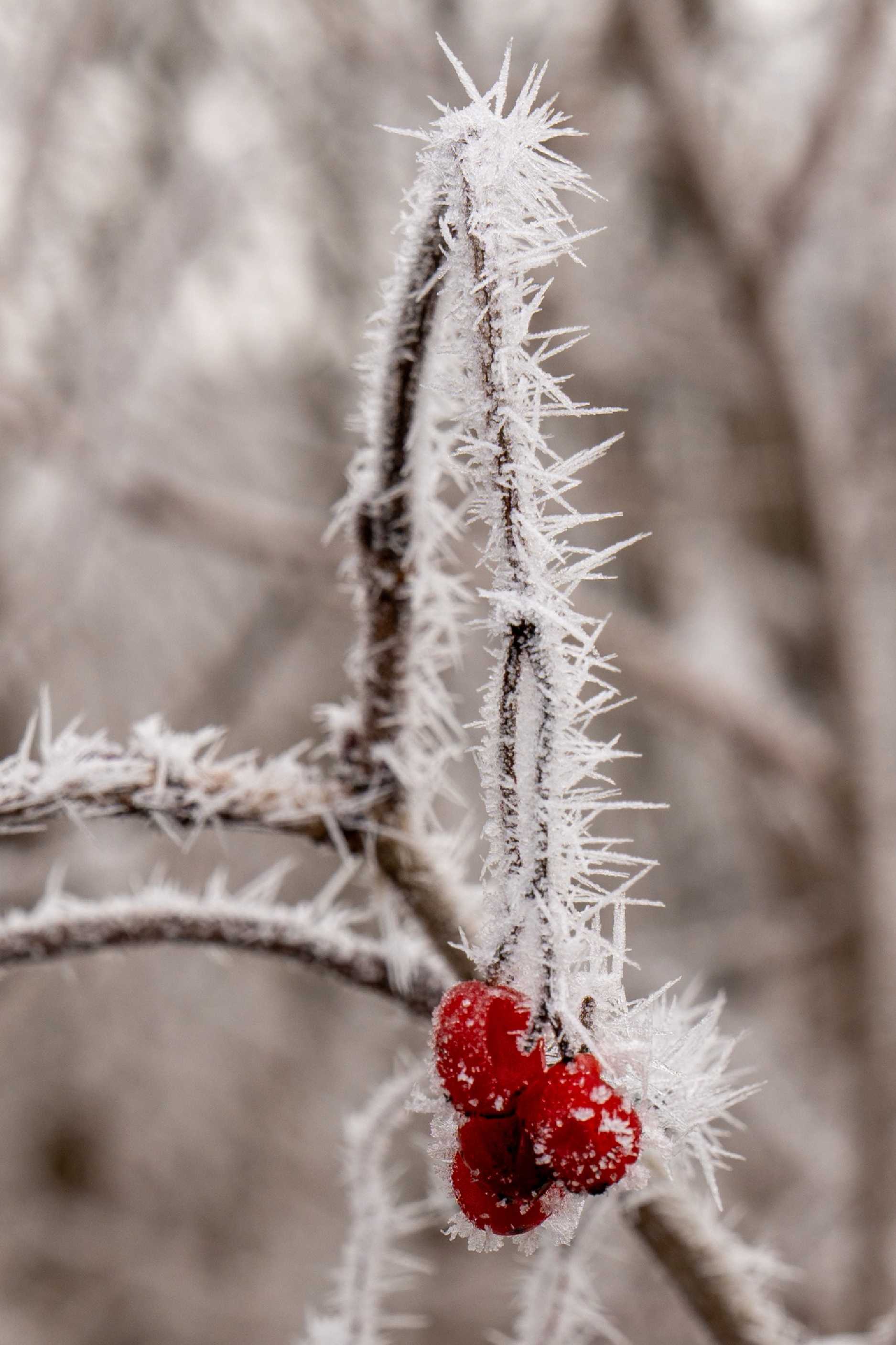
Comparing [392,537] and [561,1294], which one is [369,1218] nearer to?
[561,1294]

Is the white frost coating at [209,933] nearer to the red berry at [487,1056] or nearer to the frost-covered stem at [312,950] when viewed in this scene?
the frost-covered stem at [312,950]

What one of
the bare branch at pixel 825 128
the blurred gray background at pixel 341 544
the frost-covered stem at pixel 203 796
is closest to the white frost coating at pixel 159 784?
the frost-covered stem at pixel 203 796

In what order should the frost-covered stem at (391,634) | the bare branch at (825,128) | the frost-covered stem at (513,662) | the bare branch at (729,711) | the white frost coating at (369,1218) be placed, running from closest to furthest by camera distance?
1. the frost-covered stem at (513,662)
2. the frost-covered stem at (391,634)
3. the white frost coating at (369,1218)
4. the bare branch at (825,128)
5. the bare branch at (729,711)

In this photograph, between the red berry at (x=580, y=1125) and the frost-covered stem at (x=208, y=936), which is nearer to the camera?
the red berry at (x=580, y=1125)

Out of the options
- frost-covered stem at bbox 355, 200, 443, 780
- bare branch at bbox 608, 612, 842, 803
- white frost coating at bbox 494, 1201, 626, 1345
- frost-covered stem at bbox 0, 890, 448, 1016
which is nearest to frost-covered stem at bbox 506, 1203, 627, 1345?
white frost coating at bbox 494, 1201, 626, 1345

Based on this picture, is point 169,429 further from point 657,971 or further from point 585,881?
point 585,881

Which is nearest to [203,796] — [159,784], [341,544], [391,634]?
[159,784]
